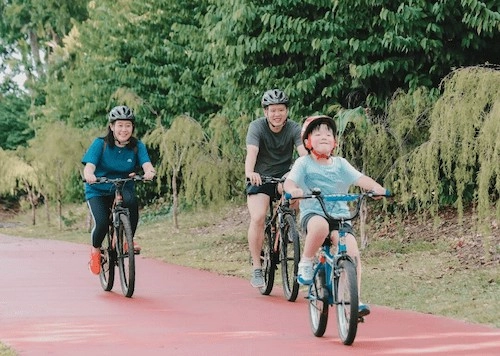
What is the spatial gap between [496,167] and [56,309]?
4.73m

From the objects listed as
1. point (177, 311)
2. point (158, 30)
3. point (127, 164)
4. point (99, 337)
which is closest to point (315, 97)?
point (127, 164)

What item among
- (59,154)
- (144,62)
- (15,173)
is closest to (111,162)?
(59,154)

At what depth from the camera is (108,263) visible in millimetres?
10906

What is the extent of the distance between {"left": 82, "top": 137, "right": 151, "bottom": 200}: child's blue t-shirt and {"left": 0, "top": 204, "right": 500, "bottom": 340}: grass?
8.08 feet

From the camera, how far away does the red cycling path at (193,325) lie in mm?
7145

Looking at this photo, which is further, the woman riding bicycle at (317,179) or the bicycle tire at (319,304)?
the woman riding bicycle at (317,179)

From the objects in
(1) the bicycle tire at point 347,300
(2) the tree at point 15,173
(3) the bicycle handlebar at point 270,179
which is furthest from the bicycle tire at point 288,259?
(2) the tree at point 15,173

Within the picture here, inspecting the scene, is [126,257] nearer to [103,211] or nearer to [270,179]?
[103,211]

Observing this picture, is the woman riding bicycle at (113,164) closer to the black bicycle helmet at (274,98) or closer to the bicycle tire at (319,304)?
the black bicycle helmet at (274,98)

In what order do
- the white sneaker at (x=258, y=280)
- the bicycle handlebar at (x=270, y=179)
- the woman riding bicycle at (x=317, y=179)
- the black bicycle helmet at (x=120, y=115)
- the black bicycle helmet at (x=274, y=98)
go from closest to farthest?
the woman riding bicycle at (x=317, y=179) < the bicycle handlebar at (x=270, y=179) < the black bicycle helmet at (x=274, y=98) < the white sneaker at (x=258, y=280) < the black bicycle helmet at (x=120, y=115)

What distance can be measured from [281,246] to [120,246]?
5.76ft

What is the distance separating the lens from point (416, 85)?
1691cm

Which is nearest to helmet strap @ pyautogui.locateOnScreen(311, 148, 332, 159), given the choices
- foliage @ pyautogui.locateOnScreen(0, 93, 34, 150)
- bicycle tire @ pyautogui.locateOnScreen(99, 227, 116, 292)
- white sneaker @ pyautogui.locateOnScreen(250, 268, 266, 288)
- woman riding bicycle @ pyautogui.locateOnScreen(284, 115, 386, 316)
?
woman riding bicycle @ pyautogui.locateOnScreen(284, 115, 386, 316)

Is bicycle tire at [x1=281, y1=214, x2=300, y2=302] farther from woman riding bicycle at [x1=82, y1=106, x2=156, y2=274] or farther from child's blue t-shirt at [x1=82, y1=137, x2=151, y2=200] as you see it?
child's blue t-shirt at [x1=82, y1=137, x2=151, y2=200]
